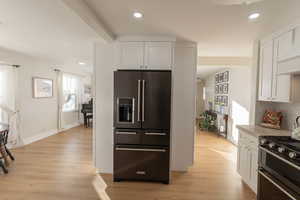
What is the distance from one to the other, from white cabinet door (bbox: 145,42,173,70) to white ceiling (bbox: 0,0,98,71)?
94 centimetres

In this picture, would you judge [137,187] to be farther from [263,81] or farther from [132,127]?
[263,81]

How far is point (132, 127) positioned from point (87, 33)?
5.54 ft

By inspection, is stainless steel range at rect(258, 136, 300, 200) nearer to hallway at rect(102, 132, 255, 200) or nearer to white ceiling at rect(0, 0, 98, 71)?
hallway at rect(102, 132, 255, 200)

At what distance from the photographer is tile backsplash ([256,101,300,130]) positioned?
285 centimetres

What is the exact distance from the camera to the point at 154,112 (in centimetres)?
291

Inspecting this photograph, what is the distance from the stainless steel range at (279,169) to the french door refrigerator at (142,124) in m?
1.32

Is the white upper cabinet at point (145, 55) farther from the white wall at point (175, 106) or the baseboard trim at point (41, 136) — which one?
the baseboard trim at point (41, 136)

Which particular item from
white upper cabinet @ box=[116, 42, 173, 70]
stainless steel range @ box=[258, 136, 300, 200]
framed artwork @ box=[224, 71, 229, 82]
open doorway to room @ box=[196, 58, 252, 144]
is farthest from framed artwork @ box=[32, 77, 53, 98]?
framed artwork @ box=[224, 71, 229, 82]

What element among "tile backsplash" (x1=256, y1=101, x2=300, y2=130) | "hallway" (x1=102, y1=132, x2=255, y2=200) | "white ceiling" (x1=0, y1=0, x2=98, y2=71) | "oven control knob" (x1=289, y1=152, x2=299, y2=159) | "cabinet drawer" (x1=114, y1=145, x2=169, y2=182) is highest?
"white ceiling" (x1=0, y1=0, x2=98, y2=71)

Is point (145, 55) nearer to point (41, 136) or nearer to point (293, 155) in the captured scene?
point (293, 155)

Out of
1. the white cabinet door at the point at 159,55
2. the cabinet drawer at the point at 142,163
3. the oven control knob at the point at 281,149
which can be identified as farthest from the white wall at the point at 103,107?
the oven control knob at the point at 281,149

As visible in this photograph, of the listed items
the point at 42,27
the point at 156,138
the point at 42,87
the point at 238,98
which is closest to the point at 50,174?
the point at 156,138

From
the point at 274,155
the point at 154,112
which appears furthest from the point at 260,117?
the point at 154,112

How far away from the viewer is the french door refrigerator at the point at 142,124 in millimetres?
2873
